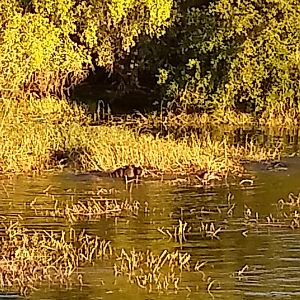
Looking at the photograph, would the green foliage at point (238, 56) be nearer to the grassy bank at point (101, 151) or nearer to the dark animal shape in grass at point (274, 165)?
the grassy bank at point (101, 151)

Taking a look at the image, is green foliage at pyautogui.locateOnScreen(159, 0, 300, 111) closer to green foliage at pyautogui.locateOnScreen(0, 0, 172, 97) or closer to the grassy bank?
green foliage at pyautogui.locateOnScreen(0, 0, 172, 97)

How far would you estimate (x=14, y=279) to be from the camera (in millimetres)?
10203

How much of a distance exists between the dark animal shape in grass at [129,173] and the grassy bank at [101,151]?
0.40 meters

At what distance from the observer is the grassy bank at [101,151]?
18391 mm

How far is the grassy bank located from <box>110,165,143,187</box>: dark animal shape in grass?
15.9 inches

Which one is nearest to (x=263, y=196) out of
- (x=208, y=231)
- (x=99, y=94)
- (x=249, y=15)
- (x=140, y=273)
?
(x=208, y=231)

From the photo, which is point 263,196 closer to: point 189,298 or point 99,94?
point 189,298

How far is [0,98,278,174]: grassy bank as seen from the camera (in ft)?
60.3

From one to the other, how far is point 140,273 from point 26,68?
46.4ft

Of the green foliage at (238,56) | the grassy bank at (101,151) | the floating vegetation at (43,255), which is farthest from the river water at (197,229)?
the green foliage at (238,56)

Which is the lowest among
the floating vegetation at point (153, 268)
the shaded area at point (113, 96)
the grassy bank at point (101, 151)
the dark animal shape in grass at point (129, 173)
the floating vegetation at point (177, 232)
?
the floating vegetation at point (153, 268)

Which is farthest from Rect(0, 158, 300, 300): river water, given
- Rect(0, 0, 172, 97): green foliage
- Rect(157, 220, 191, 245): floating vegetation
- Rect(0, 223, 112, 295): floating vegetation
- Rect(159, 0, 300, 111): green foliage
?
Rect(159, 0, 300, 111): green foliage

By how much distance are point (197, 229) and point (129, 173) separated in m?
4.82

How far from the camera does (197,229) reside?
12945 millimetres
